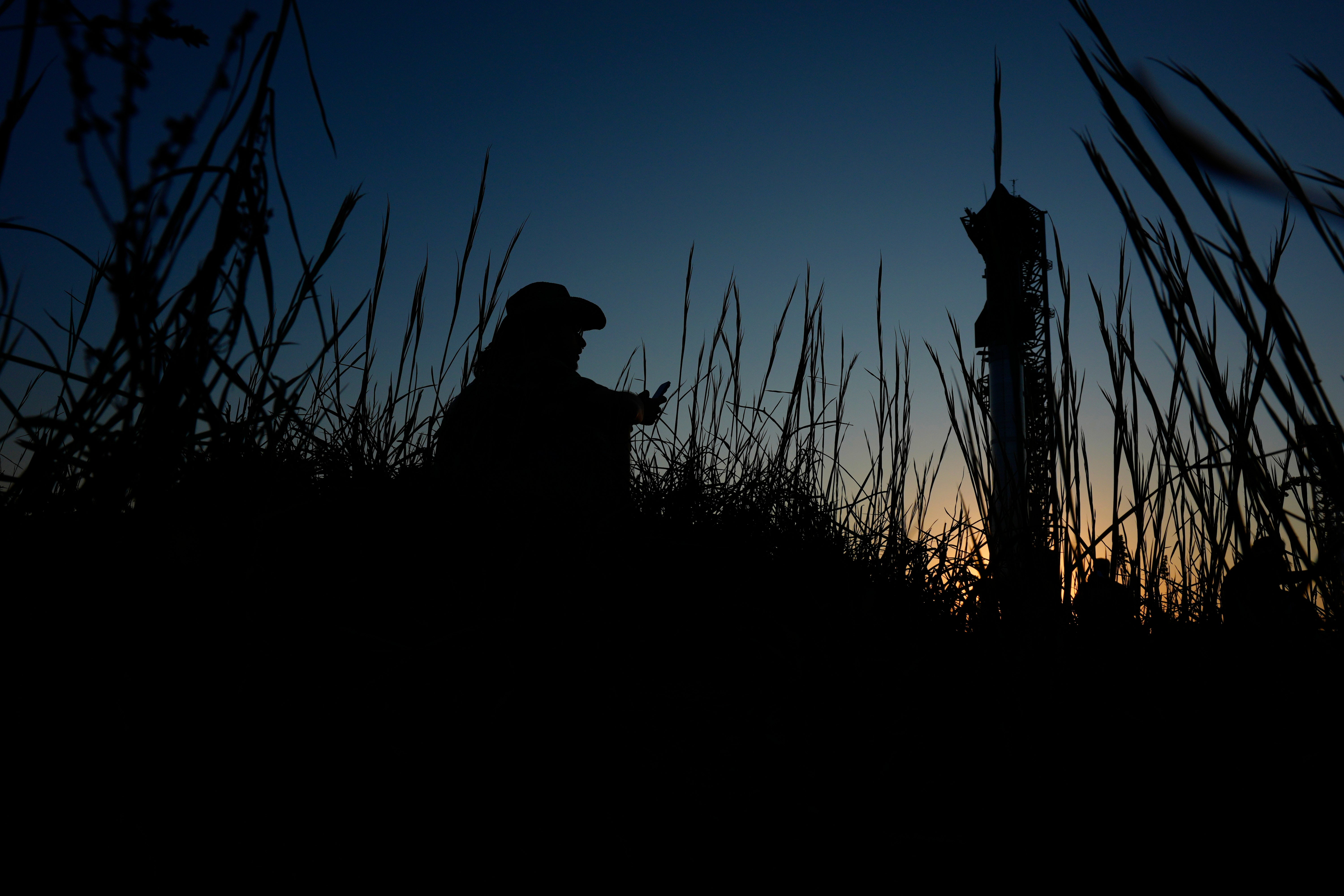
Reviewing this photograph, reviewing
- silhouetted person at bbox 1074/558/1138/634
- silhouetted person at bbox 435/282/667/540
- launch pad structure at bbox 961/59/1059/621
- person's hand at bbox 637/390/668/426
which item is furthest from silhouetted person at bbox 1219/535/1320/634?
person's hand at bbox 637/390/668/426

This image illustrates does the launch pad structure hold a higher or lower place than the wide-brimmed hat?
lower

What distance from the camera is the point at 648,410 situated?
6.57 feet

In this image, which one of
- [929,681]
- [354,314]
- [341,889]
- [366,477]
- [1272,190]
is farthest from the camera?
[366,477]

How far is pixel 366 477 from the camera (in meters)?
1.13

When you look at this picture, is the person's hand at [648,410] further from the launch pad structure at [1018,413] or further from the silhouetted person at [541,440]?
the launch pad structure at [1018,413]

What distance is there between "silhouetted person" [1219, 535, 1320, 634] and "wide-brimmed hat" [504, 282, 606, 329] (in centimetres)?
260

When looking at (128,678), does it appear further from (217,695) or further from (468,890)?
(468,890)

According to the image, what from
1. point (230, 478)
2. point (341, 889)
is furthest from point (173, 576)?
point (341, 889)

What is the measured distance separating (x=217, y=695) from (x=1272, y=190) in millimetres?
902

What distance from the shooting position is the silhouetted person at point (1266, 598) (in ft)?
2.61

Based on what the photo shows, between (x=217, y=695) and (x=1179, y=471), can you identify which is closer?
(x=217, y=695)

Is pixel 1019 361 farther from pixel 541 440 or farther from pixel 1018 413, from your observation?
pixel 541 440

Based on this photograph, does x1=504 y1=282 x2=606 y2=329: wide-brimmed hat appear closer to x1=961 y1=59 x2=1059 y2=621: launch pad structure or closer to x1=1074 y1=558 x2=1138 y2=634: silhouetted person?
x1=961 y1=59 x2=1059 y2=621: launch pad structure

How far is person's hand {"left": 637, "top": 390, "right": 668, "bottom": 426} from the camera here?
5.94 ft
